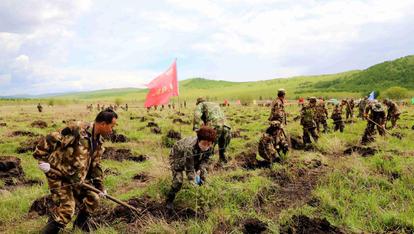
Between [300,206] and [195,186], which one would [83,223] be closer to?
[195,186]

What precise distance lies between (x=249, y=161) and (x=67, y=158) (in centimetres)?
506

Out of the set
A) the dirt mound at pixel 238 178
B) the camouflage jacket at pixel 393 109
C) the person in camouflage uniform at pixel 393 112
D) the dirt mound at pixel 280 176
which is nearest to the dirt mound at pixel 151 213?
the dirt mound at pixel 238 178

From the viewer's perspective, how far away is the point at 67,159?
14.5 ft

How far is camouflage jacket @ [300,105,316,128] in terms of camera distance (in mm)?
11625

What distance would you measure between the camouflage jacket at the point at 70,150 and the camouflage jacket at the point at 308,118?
8297mm

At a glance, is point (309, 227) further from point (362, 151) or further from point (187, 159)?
point (362, 151)

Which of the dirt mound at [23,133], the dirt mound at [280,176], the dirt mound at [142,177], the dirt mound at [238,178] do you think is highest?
the dirt mound at [23,133]

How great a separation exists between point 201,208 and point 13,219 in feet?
9.04

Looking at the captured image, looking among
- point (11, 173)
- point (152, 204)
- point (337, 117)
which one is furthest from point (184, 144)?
point (337, 117)

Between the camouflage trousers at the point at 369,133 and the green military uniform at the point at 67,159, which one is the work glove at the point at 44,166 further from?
the camouflage trousers at the point at 369,133

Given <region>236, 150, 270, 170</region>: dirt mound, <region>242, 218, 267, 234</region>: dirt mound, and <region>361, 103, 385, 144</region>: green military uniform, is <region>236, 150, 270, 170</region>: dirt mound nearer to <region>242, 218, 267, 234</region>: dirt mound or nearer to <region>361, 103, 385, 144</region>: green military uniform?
<region>242, 218, 267, 234</region>: dirt mound

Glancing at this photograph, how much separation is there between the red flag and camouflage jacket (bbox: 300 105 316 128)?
4.34 m

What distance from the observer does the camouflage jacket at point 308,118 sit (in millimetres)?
11625

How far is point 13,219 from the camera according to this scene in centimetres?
564
